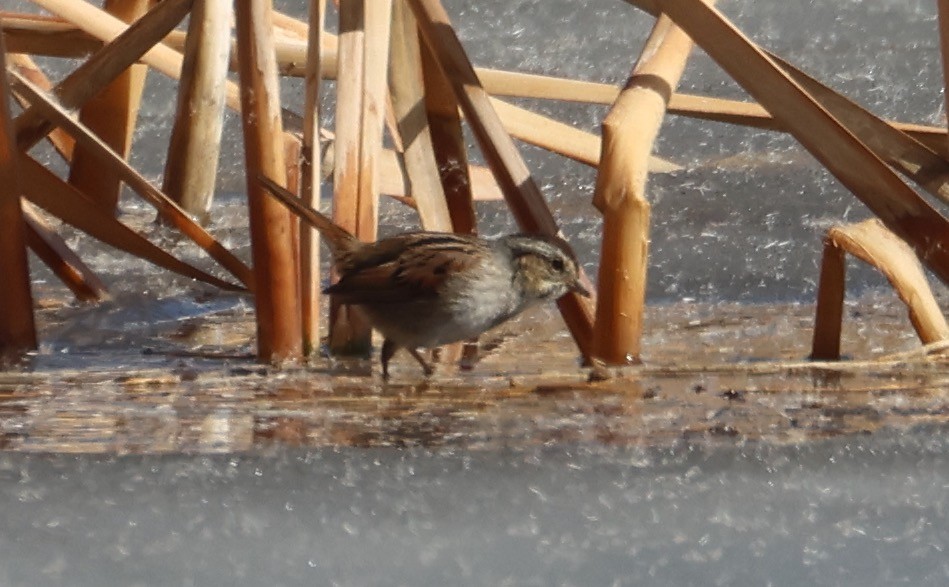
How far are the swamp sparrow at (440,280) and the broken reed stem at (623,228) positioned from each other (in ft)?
1.01

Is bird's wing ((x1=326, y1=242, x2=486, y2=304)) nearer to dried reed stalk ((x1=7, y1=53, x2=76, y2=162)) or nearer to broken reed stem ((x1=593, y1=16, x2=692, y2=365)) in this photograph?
broken reed stem ((x1=593, y1=16, x2=692, y2=365))

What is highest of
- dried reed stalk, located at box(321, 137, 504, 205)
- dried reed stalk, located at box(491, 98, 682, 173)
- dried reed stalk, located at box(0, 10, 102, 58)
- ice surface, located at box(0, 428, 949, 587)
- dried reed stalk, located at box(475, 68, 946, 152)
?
dried reed stalk, located at box(0, 10, 102, 58)

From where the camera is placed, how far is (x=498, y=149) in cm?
359

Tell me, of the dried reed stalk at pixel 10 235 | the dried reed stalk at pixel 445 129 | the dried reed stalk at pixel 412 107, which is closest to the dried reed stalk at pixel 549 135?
the dried reed stalk at pixel 445 129

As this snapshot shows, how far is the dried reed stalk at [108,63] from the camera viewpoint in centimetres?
379

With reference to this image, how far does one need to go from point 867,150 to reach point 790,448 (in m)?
1.04

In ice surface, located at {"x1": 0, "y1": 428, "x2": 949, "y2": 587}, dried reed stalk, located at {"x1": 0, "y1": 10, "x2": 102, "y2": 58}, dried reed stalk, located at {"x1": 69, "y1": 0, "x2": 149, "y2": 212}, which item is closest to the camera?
ice surface, located at {"x1": 0, "y1": 428, "x2": 949, "y2": 587}

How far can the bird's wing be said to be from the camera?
3643 mm

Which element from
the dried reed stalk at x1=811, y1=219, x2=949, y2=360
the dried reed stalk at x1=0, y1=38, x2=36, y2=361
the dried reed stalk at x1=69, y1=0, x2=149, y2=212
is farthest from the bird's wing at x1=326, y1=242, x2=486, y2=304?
the dried reed stalk at x1=69, y1=0, x2=149, y2=212

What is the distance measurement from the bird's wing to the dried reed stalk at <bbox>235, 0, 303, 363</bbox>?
203mm

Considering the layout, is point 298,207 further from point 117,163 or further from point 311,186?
point 117,163

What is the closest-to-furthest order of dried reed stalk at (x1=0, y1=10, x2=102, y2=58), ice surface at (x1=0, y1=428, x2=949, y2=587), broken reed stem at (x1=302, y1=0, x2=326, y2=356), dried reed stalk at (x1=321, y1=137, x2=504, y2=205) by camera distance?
ice surface at (x1=0, y1=428, x2=949, y2=587)
broken reed stem at (x1=302, y1=0, x2=326, y2=356)
dried reed stalk at (x1=321, y1=137, x2=504, y2=205)
dried reed stalk at (x1=0, y1=10, x2=102, y2=58)

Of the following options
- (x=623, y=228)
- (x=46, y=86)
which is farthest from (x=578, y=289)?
(x=46, y=86)

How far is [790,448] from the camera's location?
2.52m
